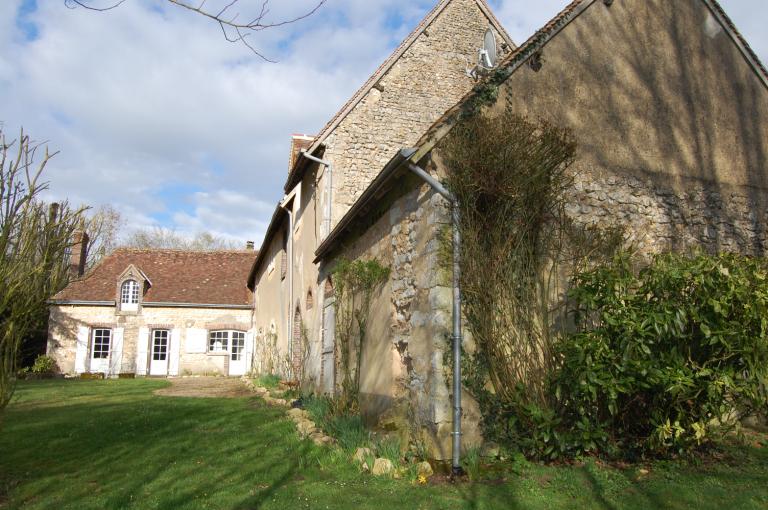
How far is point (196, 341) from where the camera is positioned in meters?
24.2

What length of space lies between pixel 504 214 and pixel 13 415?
30.3 feet

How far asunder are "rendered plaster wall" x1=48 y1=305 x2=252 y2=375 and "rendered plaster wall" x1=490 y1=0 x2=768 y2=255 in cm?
1988

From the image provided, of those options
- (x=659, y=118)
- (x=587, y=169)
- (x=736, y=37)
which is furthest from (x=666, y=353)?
(x=736, y=37)

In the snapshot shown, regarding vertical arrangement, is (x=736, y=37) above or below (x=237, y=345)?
above

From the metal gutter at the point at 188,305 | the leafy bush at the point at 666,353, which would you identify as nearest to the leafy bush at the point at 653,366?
the leafy bush at the point at 666,353

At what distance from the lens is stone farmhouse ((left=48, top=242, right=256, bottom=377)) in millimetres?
23078

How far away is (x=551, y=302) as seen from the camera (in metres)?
6.61

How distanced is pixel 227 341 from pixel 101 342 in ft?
15.9

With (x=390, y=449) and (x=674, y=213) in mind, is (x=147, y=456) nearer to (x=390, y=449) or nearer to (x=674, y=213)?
(x=390, y=449)

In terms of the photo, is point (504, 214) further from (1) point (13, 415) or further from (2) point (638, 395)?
(1) point (13, 415)

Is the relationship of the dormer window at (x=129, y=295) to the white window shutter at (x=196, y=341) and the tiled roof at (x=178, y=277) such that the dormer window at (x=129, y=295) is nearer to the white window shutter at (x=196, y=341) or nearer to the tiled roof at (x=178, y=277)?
the tiled roof at (x=178, y=277)

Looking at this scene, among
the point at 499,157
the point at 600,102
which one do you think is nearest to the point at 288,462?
the point at 499,157

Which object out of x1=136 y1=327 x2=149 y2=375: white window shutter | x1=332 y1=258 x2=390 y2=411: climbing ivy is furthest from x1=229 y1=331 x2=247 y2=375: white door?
x1=332 y1=258 x2=390 y2=411: climbing ivy

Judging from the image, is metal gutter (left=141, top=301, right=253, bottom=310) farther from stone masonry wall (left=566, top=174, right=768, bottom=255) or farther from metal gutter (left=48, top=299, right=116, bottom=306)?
stone masonry wall (left=566, top=174, right=768, bottom=255)
